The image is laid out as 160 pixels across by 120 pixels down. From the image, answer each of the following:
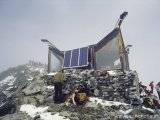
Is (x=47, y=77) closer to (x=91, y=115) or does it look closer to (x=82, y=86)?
(x=82, y=86)

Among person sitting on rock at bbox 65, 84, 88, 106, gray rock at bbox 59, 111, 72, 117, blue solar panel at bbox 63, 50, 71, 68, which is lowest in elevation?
gray rock at bbox 59, 111, 72, 117

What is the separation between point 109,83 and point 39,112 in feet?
18.8

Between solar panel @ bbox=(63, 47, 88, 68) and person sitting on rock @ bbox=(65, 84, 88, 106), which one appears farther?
solar panel @ bbox=(63, 47, 88, 68)

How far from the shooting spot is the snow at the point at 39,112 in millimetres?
12369

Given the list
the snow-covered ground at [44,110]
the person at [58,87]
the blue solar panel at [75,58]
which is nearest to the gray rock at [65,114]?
the snow-covered ground at [44,110]

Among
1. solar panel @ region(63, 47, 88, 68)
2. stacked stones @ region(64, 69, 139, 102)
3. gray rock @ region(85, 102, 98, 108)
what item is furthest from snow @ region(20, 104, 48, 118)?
solar panel @ region(63, 47, 88, 68)

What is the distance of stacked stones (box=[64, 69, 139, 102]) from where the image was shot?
1561 cm

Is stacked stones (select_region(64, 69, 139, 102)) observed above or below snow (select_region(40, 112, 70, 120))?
above

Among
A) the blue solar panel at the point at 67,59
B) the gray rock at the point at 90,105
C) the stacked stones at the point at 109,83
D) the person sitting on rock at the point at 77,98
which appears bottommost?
the gray rock at the point at 90,105

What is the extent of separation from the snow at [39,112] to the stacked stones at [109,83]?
3.46 metres

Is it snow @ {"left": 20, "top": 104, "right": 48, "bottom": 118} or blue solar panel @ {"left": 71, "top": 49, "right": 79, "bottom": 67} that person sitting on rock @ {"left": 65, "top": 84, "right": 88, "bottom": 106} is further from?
blue solar panel @ {"left": 71, "top": 49, "right": 79, "bottom": 67}

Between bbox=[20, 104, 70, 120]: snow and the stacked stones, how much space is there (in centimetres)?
346

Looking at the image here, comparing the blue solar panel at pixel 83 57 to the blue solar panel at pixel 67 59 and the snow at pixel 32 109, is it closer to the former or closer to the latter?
the blue solar panel at pixel 67 59

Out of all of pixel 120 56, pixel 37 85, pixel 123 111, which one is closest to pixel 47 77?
pixel 37 85
